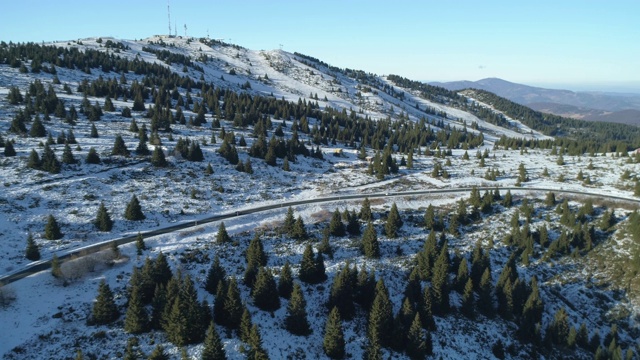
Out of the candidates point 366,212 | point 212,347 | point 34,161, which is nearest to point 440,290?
point 366,212

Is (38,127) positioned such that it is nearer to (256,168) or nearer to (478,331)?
(256,168)

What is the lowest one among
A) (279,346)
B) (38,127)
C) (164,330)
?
(279,346)

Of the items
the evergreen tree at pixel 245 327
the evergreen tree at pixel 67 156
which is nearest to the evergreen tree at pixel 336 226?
the evergreen tree at pixel 245 327

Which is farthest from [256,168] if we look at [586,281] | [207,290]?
[586,281]

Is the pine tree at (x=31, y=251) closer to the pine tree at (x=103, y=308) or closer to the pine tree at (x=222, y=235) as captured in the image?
the pine tree at (x=103, y=308)

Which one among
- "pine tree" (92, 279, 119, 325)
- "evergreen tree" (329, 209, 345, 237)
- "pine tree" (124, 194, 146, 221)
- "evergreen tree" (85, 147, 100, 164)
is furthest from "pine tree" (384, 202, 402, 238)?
"evergreen tree" (85, 147, 100, 164)

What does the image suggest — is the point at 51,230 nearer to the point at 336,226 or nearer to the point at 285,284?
the point at 285,284

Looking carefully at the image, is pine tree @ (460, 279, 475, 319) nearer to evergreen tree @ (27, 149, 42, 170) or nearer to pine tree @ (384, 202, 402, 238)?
pine tree @ (384, 202, 402, 238)
